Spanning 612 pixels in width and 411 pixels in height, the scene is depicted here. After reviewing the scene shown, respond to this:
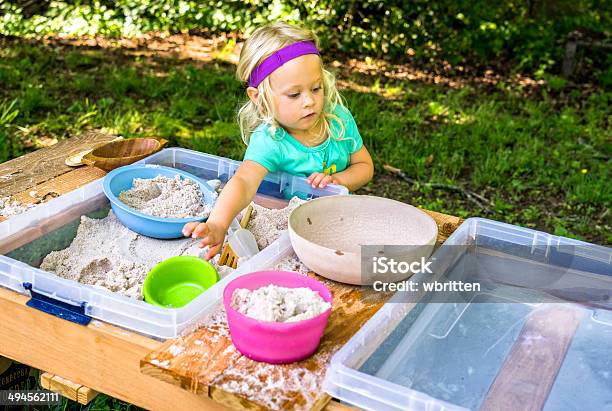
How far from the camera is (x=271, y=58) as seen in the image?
189 cm

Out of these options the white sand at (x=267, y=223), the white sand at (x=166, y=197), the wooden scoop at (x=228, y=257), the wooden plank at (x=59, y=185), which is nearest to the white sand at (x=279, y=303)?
the wooden scoop at (x=228, y=257)

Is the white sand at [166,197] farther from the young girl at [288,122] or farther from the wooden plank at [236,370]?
the wooden plank at [236,370]

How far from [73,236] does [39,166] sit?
50 centimetres

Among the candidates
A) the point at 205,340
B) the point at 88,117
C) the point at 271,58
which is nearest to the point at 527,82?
the point at 88,117

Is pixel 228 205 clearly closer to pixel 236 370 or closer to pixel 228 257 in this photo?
pixel 228 257

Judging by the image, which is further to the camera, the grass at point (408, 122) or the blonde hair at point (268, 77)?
the grass at point (408, 122)

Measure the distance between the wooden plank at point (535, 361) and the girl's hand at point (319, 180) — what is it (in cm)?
64

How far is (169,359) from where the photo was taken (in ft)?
4.10

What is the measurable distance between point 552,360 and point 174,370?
2.42 feet

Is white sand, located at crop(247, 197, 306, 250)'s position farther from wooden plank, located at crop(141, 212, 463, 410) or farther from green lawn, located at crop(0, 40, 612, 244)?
green lawn, located at crop(0, 40, 612, 244)

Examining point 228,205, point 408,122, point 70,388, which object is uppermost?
point 228,205

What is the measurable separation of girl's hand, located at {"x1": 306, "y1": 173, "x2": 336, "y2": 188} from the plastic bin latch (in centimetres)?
75

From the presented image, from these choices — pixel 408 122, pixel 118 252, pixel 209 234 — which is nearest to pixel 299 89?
pixel 209 234

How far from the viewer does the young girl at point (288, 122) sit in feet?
6.16
